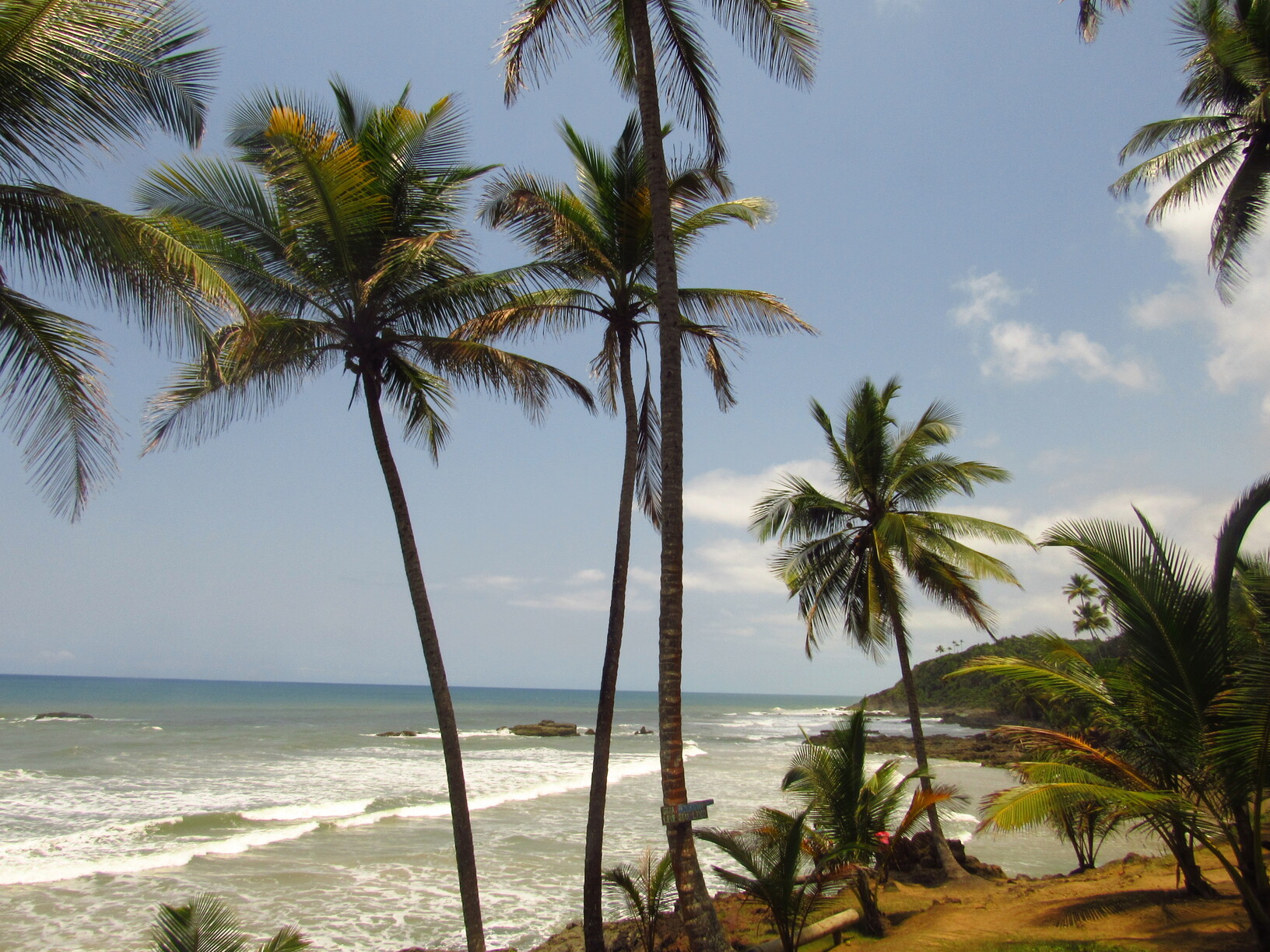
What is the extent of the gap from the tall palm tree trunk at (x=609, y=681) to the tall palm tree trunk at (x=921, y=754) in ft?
16.2

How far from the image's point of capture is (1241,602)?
8.80 m

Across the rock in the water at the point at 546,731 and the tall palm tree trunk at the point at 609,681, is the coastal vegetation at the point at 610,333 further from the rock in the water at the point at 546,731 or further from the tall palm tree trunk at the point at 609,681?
the rock in the water at the point at 546,731

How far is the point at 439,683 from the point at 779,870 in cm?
376

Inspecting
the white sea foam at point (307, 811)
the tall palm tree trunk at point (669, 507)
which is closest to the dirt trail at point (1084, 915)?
the tall palm tree trunk at point (669, 507)

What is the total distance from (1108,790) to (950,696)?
8126cm

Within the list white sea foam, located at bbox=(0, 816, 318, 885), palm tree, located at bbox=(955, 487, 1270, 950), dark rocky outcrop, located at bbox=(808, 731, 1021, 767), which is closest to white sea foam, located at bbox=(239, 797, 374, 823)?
white sea foam, located at bbox=(0, 816, 318, 885)

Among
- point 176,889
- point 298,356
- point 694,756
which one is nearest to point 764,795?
point 694,756

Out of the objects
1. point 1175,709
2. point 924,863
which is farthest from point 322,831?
point 1175,709

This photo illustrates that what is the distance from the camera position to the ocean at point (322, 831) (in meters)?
11.6

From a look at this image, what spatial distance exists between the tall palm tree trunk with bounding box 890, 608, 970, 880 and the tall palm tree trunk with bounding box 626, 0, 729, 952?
19.0ft

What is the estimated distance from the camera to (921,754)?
41.0ft

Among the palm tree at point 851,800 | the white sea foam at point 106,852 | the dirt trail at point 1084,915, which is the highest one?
the palm tree at point 851,800

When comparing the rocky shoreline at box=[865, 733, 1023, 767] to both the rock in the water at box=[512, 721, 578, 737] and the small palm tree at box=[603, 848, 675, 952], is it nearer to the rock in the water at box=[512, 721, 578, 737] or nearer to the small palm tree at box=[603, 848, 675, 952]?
the rock in the water at box=[512, 721, 578, 737]

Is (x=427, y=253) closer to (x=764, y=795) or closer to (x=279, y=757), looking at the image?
(x=764, y=795)
